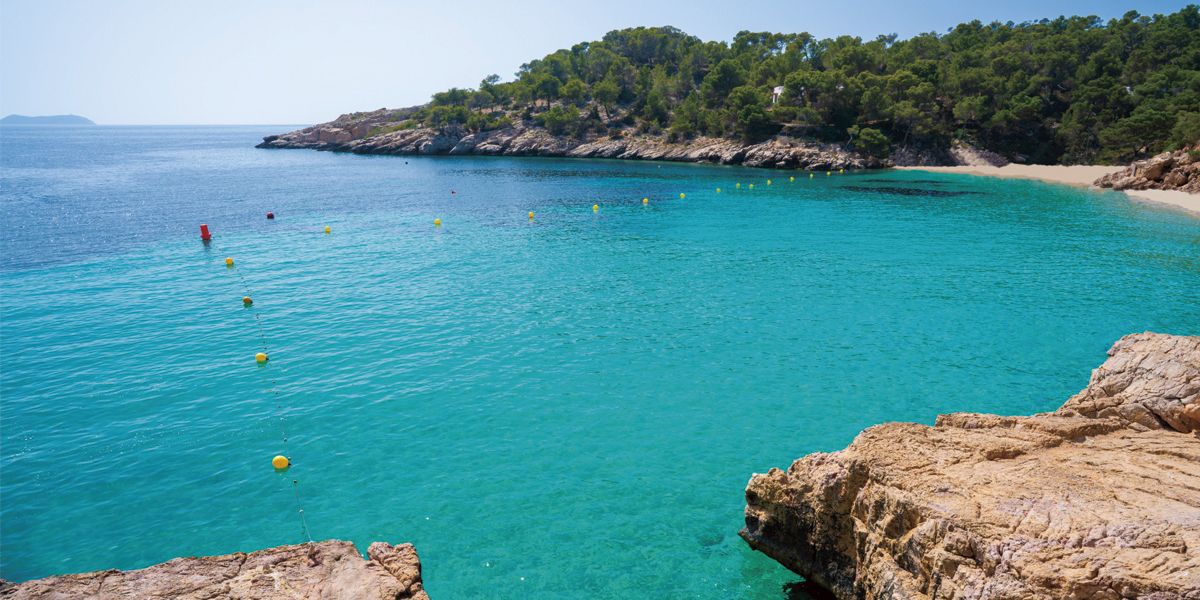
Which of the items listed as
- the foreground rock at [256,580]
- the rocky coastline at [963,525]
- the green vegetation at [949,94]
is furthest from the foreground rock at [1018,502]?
the green vegetation at [949,94]

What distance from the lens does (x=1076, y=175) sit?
2398 inches

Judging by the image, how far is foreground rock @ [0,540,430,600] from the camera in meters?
5.66

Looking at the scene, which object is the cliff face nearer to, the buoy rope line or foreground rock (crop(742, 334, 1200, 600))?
the buoy rope line

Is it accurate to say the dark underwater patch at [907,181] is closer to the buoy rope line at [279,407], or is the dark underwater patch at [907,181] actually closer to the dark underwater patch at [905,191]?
the dark underwater patch at [905,191]

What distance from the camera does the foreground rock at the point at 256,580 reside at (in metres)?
5.66

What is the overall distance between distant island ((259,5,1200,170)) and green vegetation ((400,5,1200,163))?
18 cm

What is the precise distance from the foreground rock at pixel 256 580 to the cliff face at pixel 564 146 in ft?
250

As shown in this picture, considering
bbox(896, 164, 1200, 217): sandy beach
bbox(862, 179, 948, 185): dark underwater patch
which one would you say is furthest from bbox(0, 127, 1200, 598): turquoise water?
bbox(862, 179, 948, 185): dark underwater patch

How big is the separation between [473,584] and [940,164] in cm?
7963

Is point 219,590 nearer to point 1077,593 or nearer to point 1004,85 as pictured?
point 1077,593

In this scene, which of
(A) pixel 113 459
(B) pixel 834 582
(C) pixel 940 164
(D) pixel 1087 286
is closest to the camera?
(B) pixel 834 582

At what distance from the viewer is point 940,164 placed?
75.0m

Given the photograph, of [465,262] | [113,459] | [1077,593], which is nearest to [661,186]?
[465,262]

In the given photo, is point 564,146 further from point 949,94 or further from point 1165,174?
point 1165,174
